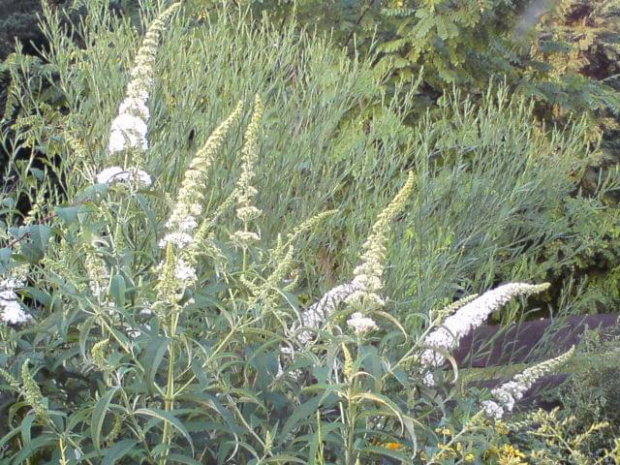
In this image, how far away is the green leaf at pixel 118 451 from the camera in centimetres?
243

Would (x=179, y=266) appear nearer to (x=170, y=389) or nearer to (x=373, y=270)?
(x=170, y=389)

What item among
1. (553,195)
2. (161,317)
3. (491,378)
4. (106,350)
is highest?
(161,317)

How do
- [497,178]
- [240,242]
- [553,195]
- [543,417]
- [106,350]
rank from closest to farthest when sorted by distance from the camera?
[106,350] < [240,242] < [543,417] < [497,178] < [553,195]

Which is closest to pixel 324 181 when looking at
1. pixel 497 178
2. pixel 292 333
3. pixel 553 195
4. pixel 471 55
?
pixel 497 178

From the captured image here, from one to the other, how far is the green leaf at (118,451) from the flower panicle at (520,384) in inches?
39.9

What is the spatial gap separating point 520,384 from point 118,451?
51.4 inches

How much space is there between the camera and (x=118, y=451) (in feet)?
8.09

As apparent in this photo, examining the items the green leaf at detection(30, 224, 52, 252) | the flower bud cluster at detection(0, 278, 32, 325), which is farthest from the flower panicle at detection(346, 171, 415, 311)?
the flower bud cluster at detection(0, 278, 32, 325)

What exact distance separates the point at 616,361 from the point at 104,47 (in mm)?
3128

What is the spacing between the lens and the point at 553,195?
5660 mm

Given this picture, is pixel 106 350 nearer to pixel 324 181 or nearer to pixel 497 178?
pixel 324 181

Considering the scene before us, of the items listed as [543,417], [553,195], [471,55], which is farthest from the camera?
[471,55]

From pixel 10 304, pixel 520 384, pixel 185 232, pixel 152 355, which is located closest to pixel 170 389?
pixel 152 355

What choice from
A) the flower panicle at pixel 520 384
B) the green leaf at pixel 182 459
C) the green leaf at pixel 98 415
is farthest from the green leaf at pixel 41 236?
the flower panicle at pixel 520 384
